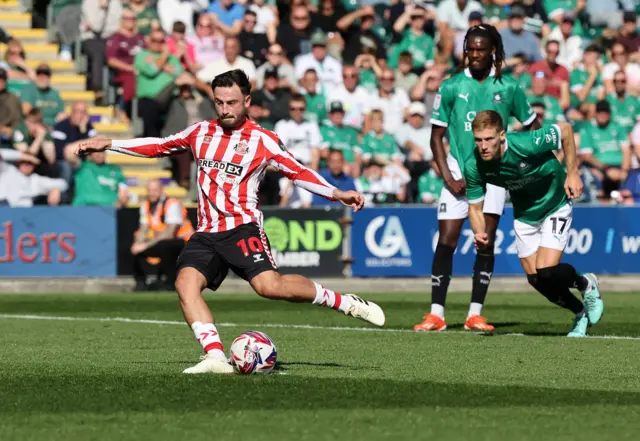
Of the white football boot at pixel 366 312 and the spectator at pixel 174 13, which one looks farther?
the spectator at pixel 174 13

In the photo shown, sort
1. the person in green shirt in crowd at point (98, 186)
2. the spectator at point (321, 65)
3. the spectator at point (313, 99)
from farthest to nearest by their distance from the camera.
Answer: the spectator at point (321, 65)
the spectator at point (313, 99)
the person in green shirt in crowd at point (98, 186)

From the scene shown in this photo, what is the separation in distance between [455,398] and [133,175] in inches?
616

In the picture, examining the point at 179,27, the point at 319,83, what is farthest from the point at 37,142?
the point at 319,83

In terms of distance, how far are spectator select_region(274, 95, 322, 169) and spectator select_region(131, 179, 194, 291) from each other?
8.14 ft

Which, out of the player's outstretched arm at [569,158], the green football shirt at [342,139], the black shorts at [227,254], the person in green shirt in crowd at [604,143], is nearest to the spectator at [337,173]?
the green football shirt at [342,139]

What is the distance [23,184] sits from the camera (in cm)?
2044

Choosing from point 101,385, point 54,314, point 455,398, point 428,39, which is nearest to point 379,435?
point 455,398

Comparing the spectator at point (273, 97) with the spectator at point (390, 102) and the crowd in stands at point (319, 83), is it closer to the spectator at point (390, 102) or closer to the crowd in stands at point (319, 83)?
the crowd in stands at point (319, 83)

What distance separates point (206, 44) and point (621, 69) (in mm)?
7389

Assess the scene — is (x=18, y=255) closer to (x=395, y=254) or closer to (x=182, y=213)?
(x=182, y=213)

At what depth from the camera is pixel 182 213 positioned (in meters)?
19.9

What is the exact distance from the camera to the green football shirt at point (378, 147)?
875 inches

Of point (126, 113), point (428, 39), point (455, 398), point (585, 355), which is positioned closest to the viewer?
point (455, 398)

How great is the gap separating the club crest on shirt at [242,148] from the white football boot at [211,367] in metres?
1.37
